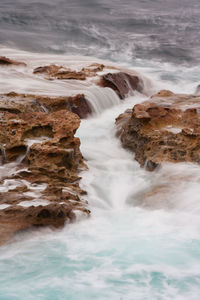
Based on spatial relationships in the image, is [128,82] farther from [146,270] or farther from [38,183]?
[146,270]

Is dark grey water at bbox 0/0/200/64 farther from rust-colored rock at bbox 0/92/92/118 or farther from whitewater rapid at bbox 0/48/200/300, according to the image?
whitewater rapid at bbox 0/48/200/300

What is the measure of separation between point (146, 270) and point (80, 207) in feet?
4.83

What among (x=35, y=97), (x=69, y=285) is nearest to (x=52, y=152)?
(x=69, y=285)

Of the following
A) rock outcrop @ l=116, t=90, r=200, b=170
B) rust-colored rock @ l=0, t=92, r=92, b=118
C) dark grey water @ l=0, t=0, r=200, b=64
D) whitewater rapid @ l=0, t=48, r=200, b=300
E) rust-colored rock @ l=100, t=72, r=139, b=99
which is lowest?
whitewater rapid @ l=0, t=48, r=200, b=300

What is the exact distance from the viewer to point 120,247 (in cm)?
439

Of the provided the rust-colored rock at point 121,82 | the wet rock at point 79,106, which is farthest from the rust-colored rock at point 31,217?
the rust-colored rock at point 121,82

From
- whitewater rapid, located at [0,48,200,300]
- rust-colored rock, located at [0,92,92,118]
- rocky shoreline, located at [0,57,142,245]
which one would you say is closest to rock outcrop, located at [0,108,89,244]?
rocky shoreline, located at [0,57,142,245]

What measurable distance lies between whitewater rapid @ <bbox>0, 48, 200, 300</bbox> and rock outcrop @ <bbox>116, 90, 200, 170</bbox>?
276 mm

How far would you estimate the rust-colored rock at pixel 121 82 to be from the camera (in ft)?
38.0

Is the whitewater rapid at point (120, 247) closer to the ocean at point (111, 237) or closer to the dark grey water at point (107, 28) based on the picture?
the ocean at point (111, 237)

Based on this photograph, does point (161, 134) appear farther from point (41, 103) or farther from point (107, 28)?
point (107, 28)

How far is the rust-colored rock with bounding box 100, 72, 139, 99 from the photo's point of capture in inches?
456

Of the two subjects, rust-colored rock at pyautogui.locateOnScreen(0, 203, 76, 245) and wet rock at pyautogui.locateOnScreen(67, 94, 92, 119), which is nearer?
rust-colored rock at pyautogui.locateOnScreen(0, 203, 76, 245)

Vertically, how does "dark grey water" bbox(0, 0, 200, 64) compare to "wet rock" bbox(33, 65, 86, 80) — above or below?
above
